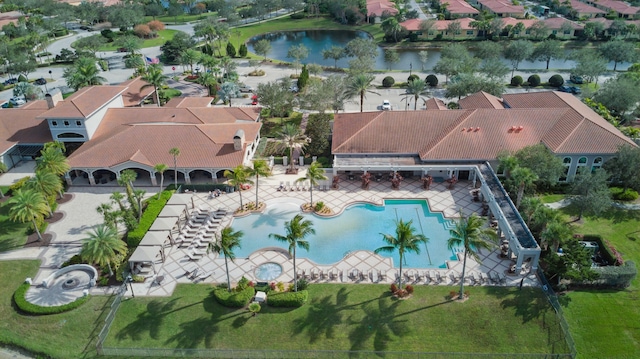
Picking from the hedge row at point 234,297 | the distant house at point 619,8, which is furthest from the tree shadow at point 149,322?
the distant house at point 619,8

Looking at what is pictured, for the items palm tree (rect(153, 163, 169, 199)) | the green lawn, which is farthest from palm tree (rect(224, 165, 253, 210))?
the green lawn

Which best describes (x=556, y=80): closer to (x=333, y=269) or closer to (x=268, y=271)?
(x=333, y=269)

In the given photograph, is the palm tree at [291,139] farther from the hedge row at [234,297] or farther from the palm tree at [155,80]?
the palm tree at [155,80]

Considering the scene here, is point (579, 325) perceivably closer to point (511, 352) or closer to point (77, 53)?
point (511, 352)

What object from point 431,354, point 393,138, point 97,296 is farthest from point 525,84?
point 97,296

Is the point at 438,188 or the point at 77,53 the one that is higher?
the point at 77,53

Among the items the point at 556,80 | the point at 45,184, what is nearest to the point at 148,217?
the point at 45,184
